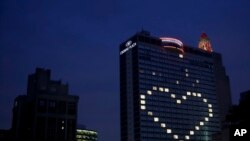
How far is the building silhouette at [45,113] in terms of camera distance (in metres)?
151

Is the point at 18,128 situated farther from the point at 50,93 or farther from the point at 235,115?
the point at 235,115

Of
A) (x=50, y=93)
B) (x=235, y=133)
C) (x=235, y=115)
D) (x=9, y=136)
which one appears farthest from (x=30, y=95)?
(x=235, y=133)

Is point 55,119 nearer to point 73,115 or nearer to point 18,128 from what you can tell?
point 73,115

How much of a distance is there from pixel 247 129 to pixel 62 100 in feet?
483

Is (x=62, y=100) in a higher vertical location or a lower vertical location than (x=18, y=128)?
higher

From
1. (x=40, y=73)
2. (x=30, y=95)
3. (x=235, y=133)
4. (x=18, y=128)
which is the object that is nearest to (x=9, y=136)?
(x=18, y=128)

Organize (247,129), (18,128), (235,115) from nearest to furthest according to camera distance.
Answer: (247,129) → (235,115) → (18,128)

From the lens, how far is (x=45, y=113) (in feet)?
505

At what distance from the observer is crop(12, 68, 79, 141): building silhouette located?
15112 cm

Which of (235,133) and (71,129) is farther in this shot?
(71,129)

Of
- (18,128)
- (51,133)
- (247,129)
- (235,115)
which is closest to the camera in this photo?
(247,129)

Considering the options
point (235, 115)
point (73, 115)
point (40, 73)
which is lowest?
point (235, 115)

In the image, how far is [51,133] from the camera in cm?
15125

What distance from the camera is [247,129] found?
49.0 feet
